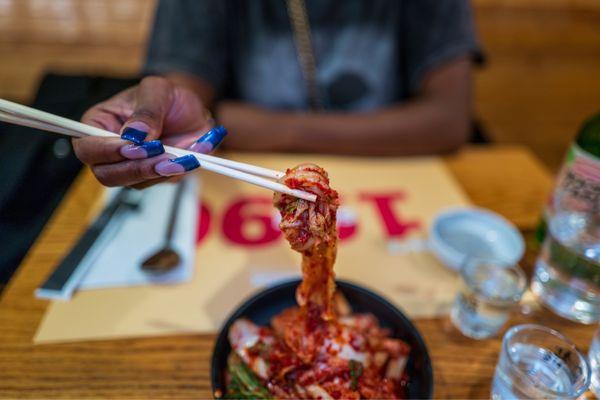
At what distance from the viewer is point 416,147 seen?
5.44 ft

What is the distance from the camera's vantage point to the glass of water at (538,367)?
0.76 meters

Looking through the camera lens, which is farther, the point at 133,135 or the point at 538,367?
the point at 538,367

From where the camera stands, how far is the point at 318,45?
178cm

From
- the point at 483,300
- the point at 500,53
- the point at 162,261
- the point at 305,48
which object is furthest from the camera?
the point at 500,53

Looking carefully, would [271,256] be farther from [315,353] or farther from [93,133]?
[93,133]

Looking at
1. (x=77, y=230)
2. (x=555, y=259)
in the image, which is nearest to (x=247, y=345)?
(x=77, y=230)

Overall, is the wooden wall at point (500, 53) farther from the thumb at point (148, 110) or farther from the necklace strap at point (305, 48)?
the thumb at point (148, 110)

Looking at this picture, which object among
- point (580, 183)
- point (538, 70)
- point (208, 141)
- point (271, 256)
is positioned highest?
point (208, 141)

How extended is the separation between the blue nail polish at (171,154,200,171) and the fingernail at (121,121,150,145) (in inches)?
2.6

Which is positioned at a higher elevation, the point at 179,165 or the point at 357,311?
the point at 179,165

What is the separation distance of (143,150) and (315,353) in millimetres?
493

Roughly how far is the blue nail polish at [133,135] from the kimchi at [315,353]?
25cm

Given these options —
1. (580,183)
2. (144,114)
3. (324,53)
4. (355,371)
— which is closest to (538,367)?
(355,371)

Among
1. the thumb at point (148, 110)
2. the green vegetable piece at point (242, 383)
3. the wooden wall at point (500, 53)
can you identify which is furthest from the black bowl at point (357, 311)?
the wooden wall at point (500, 53)
